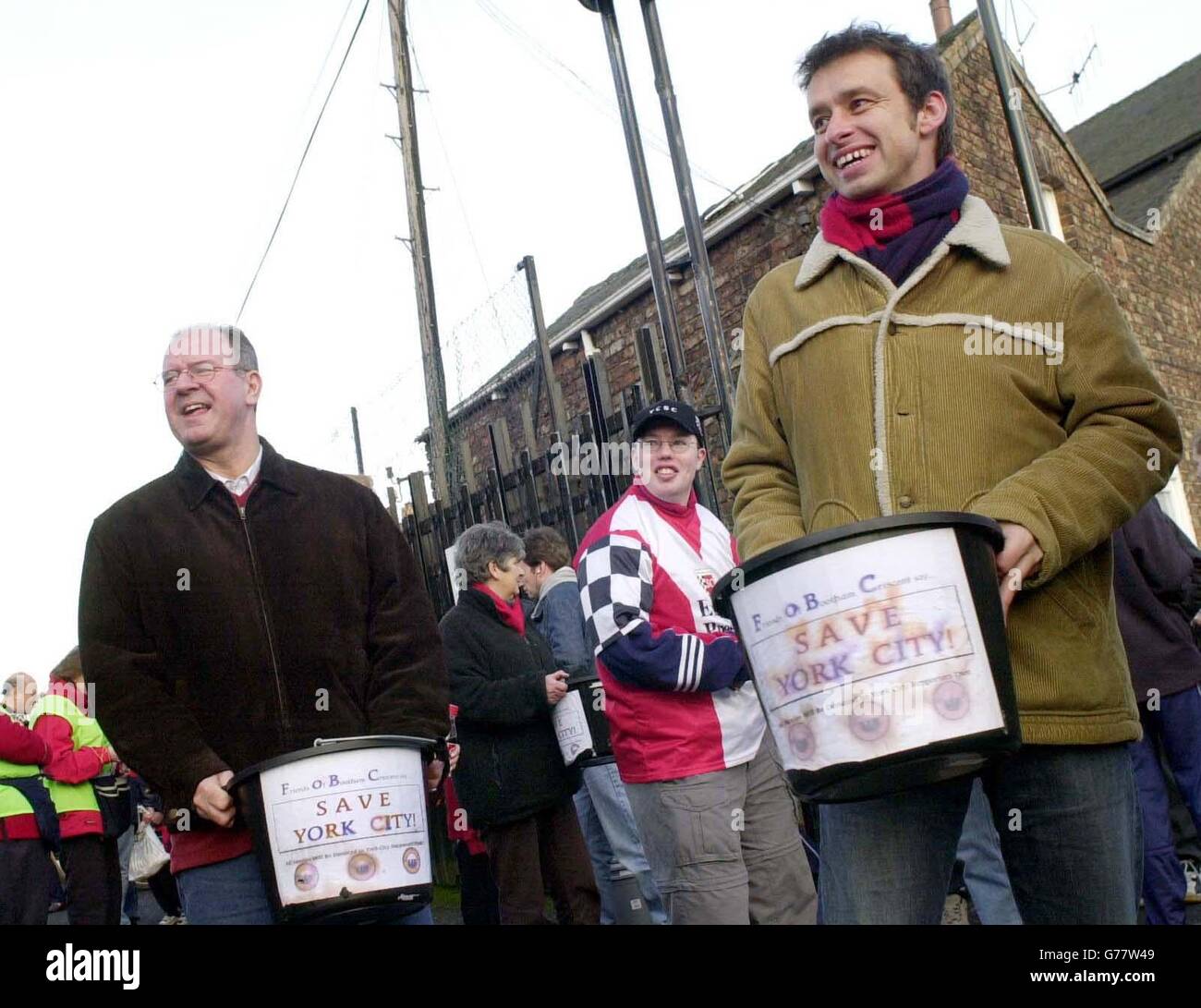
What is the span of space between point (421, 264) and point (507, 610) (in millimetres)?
7858

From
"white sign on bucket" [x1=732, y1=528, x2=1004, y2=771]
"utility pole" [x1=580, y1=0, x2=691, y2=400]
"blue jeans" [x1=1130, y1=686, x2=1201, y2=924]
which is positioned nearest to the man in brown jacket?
"white sign on bucket" [x1=732, y1=528, x2=1004, y2=771]

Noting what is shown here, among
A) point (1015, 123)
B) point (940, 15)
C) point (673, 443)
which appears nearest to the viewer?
point (673, 443)

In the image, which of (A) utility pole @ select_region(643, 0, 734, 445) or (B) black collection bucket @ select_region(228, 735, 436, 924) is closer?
(B) black collection bucket @ select_region(228, 735, 436, 924)

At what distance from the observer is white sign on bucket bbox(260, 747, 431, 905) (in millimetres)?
2641

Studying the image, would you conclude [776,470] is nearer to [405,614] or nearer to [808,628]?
[808,628]

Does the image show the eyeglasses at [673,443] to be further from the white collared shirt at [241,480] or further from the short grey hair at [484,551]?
the white collared shirt at [241,480]

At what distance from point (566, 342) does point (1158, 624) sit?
1212 centimetres

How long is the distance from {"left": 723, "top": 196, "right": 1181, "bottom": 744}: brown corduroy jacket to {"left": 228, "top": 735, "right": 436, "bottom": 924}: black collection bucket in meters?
0.99

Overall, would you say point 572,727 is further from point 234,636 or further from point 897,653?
point 897,653

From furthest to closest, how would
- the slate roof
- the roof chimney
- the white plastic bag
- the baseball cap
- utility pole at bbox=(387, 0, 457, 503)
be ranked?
1. the roof chimney
2. the slate roof
3. utility pole at bbox=(387, 0, 457, 503)
4. the white plastic bag
5. the baseball cap

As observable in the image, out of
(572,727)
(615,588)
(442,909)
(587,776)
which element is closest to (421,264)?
(442,909)

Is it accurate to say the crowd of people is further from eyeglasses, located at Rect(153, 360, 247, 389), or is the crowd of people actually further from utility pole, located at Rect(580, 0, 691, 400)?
utility pole, located at Rect(580, 0, 691, 400)

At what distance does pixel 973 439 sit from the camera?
7.24 ft

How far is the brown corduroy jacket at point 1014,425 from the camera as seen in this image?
6.93ft
